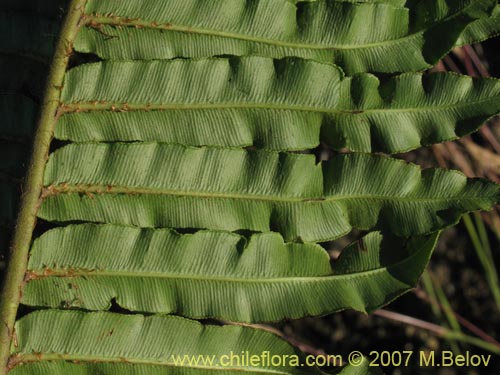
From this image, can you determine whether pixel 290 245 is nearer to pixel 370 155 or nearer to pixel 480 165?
pixel 370 155

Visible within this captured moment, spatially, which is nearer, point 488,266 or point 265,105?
point 265,105

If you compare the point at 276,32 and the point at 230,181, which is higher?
the point at 276,32

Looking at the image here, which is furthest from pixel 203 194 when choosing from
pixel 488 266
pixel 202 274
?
pixel 488 266

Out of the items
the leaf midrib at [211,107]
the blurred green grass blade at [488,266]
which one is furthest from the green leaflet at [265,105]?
the blurred green grass blade at [488,266]

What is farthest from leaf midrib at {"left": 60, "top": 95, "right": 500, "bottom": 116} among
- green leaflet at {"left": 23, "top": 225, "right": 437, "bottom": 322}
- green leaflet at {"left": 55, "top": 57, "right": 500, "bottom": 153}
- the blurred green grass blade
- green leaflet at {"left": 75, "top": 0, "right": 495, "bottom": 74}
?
the blurred green grass blade

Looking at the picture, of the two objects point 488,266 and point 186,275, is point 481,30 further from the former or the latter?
point 488,266

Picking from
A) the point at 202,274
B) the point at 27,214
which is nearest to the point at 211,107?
the point at 202,274

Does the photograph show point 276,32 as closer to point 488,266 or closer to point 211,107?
point 211,107

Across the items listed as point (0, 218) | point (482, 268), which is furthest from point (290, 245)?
point (482, 268)

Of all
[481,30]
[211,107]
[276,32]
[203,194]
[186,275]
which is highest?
[481,30]
